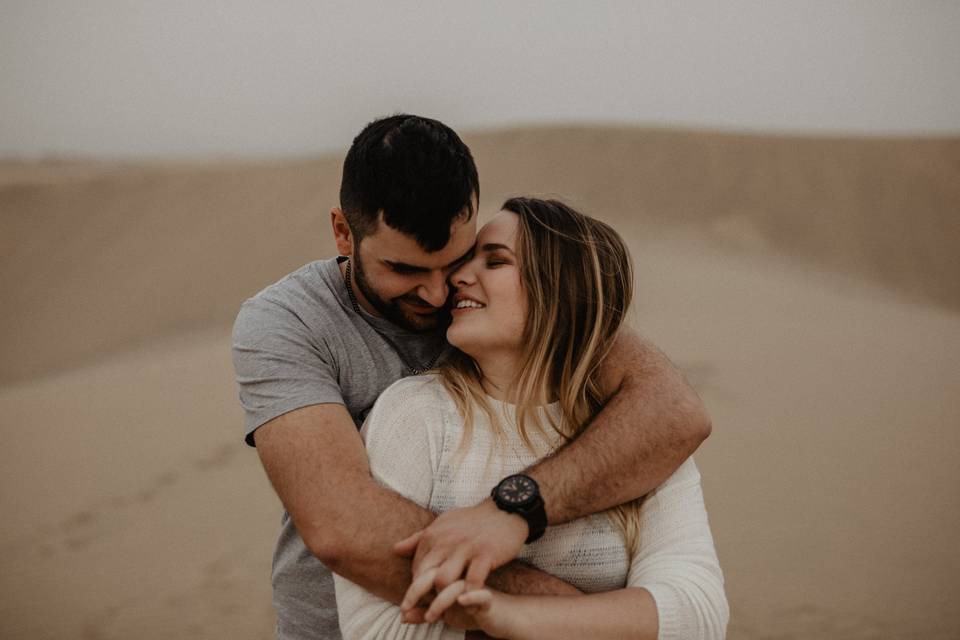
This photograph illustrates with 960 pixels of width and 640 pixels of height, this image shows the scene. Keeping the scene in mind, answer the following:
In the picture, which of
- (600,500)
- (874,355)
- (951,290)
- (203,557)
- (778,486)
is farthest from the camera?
(951,290)

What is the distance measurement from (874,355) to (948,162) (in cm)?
1847

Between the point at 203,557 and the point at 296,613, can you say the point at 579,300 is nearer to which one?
the point at 296,613

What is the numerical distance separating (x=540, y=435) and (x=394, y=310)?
0.55 m

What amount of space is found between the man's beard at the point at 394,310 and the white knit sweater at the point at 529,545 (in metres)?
0.33

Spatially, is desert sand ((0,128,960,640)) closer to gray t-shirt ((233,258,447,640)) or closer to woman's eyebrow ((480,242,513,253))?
woman's eyebrow ((480,242,513,253))

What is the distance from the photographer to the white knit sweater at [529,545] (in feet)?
6.04

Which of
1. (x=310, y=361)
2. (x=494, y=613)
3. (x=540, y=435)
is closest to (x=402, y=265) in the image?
(x=310, y=361)

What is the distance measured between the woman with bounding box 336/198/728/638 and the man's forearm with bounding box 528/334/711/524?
0.09m

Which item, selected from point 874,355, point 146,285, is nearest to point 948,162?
point 874,355

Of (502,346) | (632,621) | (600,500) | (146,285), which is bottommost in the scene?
(146,285)

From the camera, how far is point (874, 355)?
13.5 meters

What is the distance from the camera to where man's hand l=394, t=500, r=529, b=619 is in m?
1.70

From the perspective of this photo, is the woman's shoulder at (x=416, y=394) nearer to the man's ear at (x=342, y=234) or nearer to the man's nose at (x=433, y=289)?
the man's nose at (x=433, y=289)

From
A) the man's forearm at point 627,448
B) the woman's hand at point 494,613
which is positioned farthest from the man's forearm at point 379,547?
the man's forearm at point 627,448
